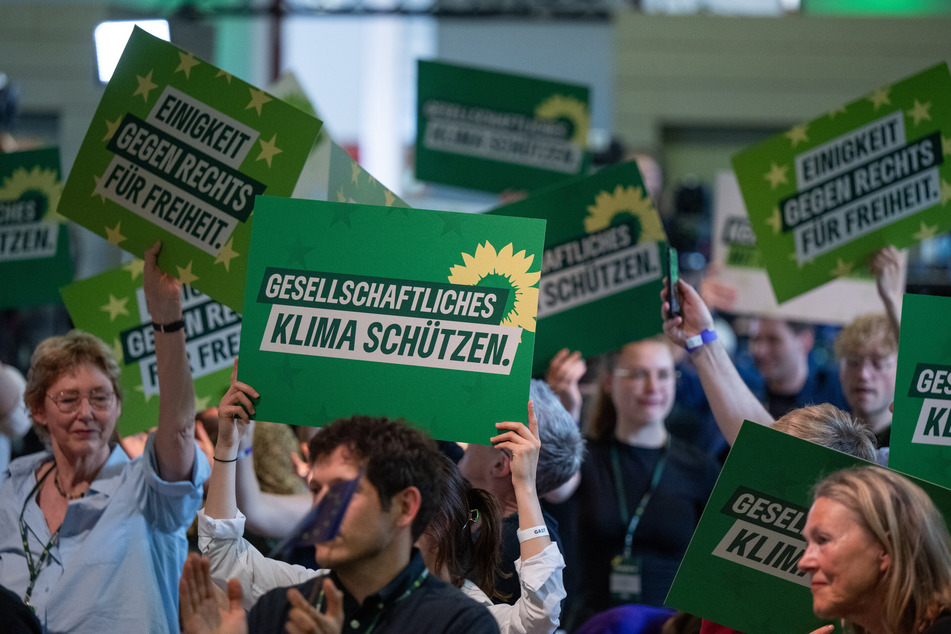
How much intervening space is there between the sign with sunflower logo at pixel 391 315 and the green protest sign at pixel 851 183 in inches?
57.5

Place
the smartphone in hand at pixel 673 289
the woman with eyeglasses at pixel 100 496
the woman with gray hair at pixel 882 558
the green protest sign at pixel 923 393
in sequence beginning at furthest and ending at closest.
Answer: the smartphone in hand at pixel 673 289 < the woman with eyeglasses at pixel 100 496 < the green protest sign at pixel 923 393 < the woman with gray hair at pixel 882 558

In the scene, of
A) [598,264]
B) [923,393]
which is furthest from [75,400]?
[923,393]

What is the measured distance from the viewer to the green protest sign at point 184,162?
8.58 ft

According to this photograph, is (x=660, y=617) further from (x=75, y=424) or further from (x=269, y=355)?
(x=75, y=424)

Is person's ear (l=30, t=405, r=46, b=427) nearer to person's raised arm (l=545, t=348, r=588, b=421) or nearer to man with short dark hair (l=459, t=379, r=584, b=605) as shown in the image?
man with short dark hair (l=459, t=379, r=584, b=605)

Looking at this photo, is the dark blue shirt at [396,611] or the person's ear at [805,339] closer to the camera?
the dark blue shirt at [396,611]

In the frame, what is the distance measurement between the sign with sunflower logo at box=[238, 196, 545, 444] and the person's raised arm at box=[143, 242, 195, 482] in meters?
0.37

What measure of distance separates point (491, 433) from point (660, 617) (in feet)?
3.10

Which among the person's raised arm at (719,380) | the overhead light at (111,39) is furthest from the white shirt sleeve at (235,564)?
the overhead light at (111,39)

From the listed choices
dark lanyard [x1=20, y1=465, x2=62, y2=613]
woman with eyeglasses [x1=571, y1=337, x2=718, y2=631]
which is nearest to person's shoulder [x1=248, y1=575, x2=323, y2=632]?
dark lanyard [x1=20, y1=465, x2=62, y2=613]

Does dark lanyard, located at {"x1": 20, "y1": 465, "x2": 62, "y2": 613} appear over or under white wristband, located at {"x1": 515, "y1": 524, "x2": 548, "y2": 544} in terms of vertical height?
under

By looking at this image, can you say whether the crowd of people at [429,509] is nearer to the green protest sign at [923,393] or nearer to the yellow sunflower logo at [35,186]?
the green protest sign at [923,393]

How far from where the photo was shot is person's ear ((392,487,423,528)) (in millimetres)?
1771

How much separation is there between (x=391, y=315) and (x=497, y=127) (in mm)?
3044
